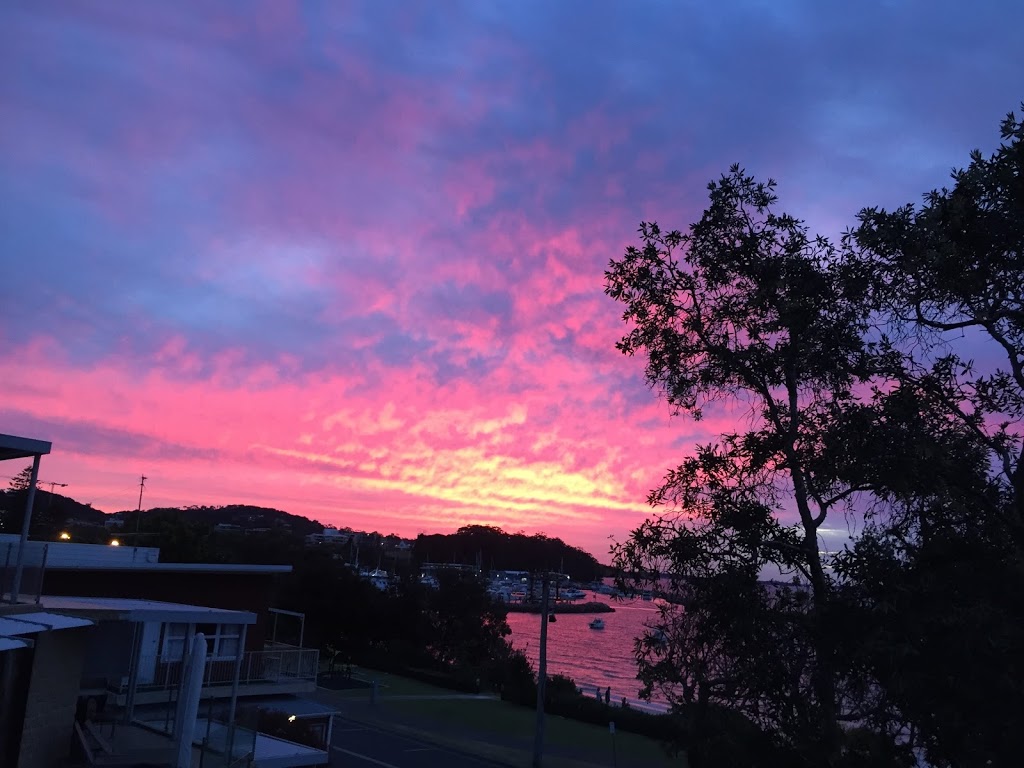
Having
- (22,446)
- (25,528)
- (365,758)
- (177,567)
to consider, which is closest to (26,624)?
(25,528)

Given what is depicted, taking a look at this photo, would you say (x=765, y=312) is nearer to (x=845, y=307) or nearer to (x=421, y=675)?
(x=845, y=307)

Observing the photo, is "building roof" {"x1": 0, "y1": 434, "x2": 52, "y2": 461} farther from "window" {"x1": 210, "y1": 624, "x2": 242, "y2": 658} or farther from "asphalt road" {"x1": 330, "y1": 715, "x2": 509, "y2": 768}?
"asphalt road" {"x1": 330, "y1": 715, "x2": 509, "y2": 768}

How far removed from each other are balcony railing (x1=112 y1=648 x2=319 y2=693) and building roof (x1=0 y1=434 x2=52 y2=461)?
36.5 feet

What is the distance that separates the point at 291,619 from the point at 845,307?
186ft

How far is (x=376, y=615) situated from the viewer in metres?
61.2

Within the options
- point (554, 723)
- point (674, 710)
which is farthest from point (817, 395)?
Result: point (554, 723)

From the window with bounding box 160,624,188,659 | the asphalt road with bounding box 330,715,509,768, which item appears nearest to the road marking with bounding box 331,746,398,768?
the asphalt road with bounding box 330,715,509,768

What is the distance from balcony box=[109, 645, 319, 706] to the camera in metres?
23.3

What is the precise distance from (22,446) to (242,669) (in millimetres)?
16260

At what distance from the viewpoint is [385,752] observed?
3275 cm

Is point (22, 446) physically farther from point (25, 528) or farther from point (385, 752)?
point (385, 752)

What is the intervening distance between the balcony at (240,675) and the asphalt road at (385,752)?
3869mm

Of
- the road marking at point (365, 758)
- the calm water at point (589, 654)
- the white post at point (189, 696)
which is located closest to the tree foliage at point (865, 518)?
the white post at point (189, 696)

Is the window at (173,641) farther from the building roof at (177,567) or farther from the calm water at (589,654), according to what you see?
the calm water at (589,654)
